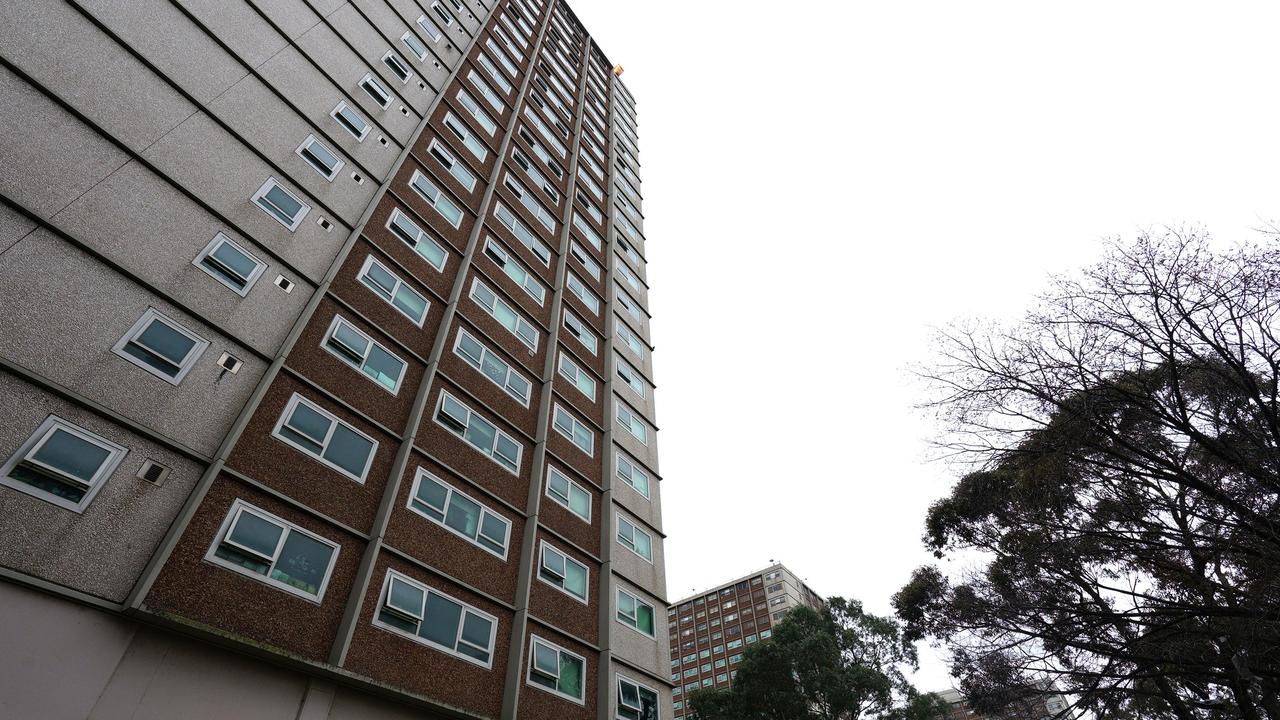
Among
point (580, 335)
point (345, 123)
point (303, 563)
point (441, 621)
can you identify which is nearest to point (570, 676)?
point (441, 621)

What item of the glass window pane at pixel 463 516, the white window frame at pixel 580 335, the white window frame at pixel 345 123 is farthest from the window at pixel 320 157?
the glass window pane at pixel 463 516

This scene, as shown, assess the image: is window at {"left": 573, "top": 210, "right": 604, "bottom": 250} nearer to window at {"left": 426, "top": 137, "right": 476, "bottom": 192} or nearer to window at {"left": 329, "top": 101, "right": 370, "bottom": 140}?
window at {"left": 426, "top": 137, "right": 476, "bottom": 192}

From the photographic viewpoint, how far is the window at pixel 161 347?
10.5 m

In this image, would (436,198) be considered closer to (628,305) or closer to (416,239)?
(416,239)

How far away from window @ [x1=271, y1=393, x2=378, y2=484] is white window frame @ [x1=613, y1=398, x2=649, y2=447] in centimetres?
999

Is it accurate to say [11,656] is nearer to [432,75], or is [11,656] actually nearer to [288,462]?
[288,462]

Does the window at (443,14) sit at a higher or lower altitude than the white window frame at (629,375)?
higher

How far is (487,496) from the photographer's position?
1527 centimetres

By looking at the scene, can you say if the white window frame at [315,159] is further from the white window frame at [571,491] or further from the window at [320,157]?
the white window frame at [571,491]

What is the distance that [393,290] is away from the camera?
53.0 ft

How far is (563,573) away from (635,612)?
2877 mm

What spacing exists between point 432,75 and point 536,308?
1035 cm

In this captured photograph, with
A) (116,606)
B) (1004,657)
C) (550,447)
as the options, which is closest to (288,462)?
(116,606)

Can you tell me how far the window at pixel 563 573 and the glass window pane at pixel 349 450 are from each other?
506 centimetres
